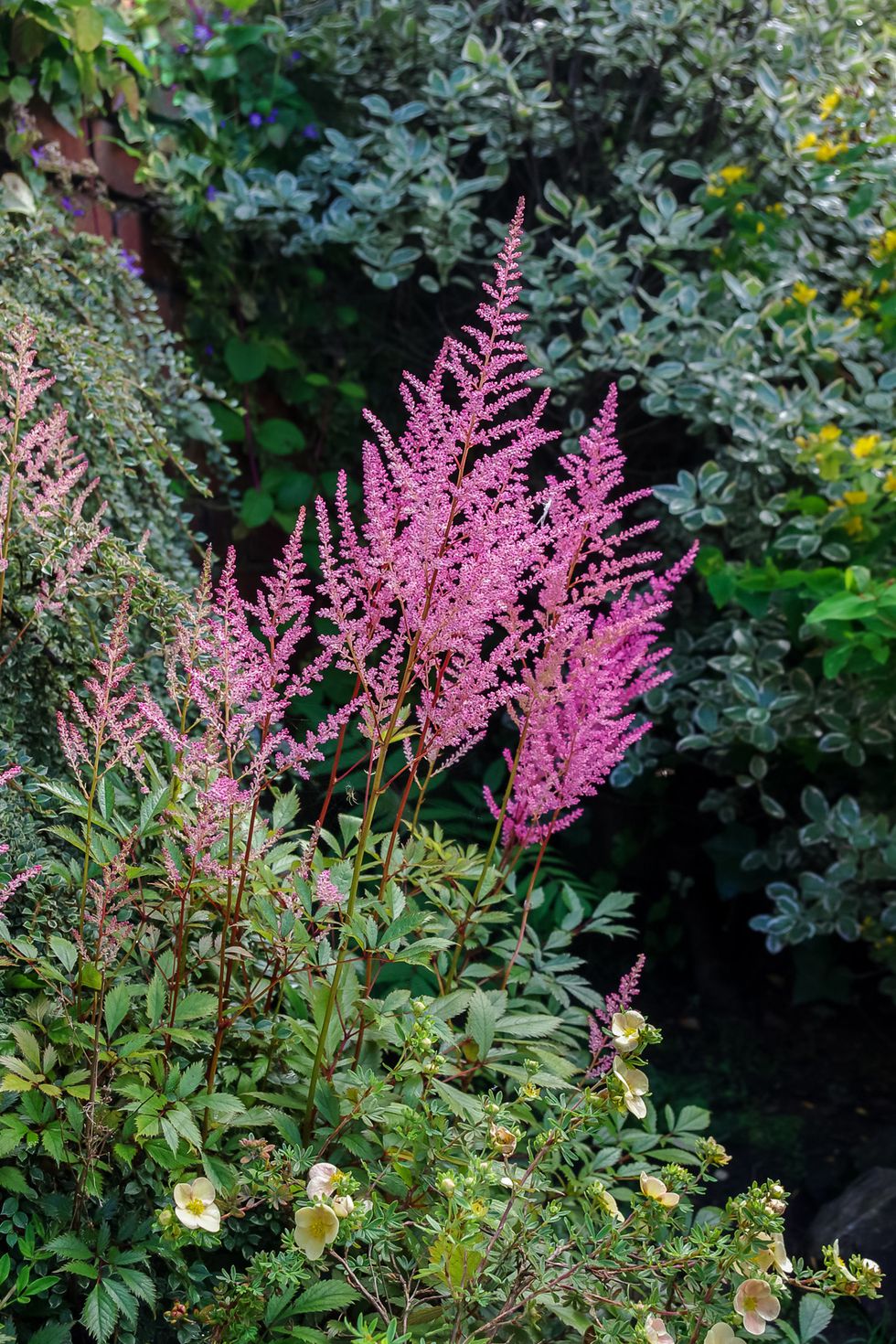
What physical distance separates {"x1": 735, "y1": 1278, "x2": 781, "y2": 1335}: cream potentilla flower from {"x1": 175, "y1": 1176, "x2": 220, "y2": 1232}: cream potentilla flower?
1.81ft

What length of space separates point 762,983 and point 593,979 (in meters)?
0.54

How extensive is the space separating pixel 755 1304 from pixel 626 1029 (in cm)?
30

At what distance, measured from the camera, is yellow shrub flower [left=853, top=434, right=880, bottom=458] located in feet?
8.87

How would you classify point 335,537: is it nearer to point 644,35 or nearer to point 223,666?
point 644,35

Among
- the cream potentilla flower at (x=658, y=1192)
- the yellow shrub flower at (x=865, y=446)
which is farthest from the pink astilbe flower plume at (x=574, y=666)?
the yellow shrub flower at (x=865, y=446)

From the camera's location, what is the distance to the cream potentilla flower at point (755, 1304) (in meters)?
1.19

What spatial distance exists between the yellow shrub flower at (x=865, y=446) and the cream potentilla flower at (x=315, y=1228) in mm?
2205

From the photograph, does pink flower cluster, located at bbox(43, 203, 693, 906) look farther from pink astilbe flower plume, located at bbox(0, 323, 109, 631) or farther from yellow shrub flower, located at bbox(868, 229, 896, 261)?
yellow shrub flower, located at bbox(868, 229, 896, 261)

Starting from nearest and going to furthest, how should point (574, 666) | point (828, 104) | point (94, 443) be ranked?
point (574, 666) → point (94, 443) → point (828, 104)

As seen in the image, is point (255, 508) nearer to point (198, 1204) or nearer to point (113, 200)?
point (113, 200)

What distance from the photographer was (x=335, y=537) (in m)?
3.67

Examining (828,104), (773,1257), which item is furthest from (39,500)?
(828,104)

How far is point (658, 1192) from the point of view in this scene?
1.28m

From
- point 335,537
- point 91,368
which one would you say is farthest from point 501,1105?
point 335,537
